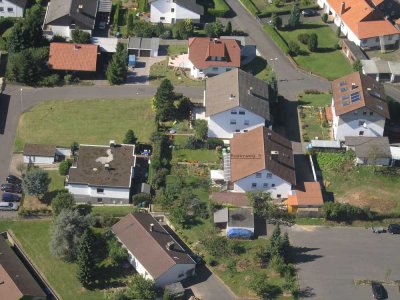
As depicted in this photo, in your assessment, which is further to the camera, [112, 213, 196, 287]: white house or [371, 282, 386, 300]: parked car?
[112, 213, 196, 287]: white house

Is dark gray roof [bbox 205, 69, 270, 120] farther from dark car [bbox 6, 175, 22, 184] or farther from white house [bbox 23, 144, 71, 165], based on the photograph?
dark car [bbox 6, 175, 22, 184]

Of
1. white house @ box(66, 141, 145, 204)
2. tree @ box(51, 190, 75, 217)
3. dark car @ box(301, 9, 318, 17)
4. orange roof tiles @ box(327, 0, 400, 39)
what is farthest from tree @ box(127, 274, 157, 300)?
dark car @ box(301, 9, 318, 17)

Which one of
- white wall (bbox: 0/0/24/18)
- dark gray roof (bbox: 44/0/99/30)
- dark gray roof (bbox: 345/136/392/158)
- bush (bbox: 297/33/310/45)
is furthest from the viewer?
white wall (bbox: 0/0/24/18)

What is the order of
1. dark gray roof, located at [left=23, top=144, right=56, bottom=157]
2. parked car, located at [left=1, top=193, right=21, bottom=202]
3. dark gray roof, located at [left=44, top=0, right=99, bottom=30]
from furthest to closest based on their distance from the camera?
dark gray roof, located at [left=44, top=0, right=99, bottom=30] < dark gray roof, located at [left=23, top=144, right=56, bottom=157] < parked car, located at [left=1, top=193, right=21, bottom=202]

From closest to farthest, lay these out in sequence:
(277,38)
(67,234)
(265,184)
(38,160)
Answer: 1. (67,234)
2. (265,184)
3. (38,160)
4. (277,38)

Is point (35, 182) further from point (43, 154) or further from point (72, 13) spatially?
point (72, 13)

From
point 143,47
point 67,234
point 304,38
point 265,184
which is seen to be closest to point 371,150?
point 265,184

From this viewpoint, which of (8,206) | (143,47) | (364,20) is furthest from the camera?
(364,20)

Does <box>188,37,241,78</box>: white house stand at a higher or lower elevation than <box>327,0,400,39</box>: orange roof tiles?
lower
